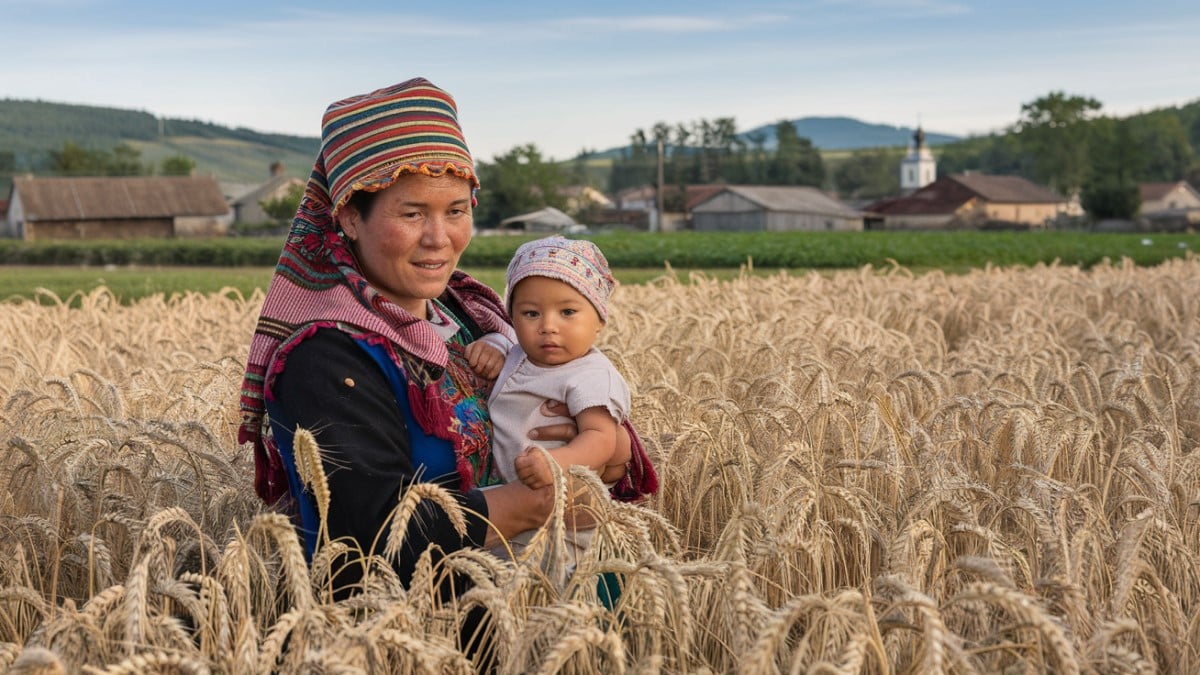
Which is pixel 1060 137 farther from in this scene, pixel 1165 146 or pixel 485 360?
pixel 485 360

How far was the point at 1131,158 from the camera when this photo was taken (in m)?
100

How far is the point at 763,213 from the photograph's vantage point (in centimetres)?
9275

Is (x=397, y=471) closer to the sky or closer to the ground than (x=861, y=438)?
closer to the sky

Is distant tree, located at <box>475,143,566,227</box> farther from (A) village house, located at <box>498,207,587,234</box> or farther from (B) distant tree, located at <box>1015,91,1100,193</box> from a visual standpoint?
(B) distant tree, located at <box>1015,91,1100,193</box>

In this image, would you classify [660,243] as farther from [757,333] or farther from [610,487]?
[610,487]

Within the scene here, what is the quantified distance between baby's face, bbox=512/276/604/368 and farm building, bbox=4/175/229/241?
78651 mm

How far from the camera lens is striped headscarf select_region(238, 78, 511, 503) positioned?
276cm

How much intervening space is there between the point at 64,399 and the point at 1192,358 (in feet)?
18.6

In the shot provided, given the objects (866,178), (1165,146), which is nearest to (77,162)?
(866,178)

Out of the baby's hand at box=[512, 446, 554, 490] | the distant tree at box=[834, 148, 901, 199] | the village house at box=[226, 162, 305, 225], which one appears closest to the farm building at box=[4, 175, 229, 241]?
the village house at box=[226, 162, 305, 225]

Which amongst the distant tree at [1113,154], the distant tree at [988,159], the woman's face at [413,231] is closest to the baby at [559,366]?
the woman's face at [413,231]

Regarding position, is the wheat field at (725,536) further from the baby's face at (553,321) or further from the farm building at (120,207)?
the farm building at (120,207)

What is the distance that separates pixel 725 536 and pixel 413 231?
104cm

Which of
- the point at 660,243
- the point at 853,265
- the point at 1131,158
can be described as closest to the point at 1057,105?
the point at 1131,158
